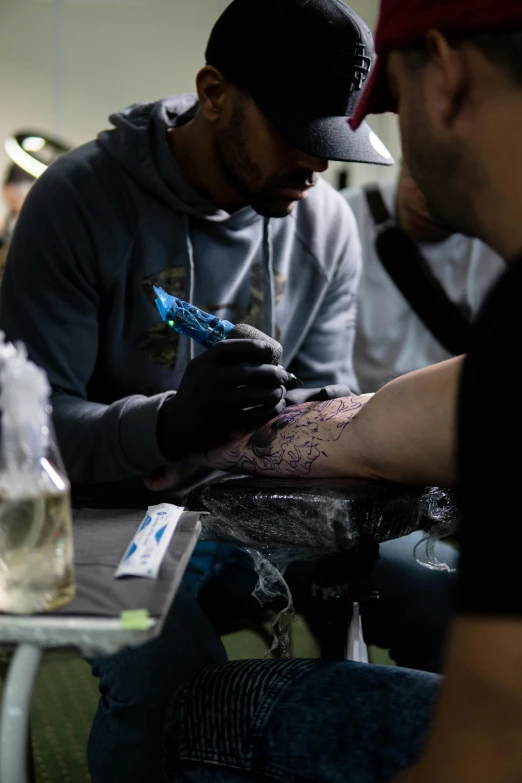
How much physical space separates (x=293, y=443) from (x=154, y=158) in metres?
0.60

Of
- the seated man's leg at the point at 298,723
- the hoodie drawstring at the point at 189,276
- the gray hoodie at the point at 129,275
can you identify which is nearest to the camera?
the seated man's leg at the point at 298,723

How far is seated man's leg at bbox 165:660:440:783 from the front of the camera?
30.3 inches

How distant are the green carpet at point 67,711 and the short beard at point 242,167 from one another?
0.87 metres

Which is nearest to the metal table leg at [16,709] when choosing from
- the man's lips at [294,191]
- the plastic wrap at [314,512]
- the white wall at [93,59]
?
the plastic wrap at [314,512]

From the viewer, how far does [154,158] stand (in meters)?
1.44

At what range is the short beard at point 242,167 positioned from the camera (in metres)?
1.38

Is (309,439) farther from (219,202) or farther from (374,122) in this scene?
(374,122)

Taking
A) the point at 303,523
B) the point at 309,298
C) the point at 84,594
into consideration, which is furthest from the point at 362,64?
the point at 84,594

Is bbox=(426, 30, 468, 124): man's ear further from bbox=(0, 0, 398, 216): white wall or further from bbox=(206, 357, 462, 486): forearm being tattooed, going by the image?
bbox=(0, 0, 398, 216): white wall

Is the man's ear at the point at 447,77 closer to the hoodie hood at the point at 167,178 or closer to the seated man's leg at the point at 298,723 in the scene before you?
the seated man's leg at the point at 298,723

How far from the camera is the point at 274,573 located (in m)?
1.06

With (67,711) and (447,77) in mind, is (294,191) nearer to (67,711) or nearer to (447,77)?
(447,77)

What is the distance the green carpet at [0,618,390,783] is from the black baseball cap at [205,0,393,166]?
3.27 feet

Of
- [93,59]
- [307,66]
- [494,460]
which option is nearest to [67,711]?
[307,66]
